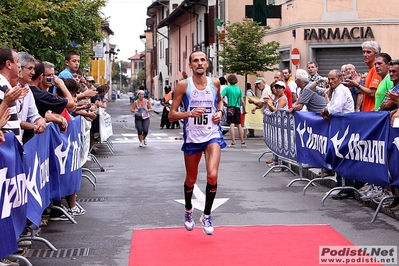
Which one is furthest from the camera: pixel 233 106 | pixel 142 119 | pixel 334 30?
pixel 334 30

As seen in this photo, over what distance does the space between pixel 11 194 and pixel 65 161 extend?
3478 millimetres

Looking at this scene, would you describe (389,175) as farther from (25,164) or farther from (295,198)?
(25,164)

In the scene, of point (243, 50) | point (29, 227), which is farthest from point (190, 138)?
point (243, 50)

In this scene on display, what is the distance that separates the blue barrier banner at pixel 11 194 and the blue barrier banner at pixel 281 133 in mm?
7925

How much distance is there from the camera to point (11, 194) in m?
7.02

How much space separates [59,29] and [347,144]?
11704 mm

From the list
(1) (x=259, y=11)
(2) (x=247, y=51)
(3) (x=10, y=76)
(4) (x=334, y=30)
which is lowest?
(3) (x=10, y=76)

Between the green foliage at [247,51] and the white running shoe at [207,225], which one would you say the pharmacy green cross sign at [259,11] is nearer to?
the green foliage at [247,51]

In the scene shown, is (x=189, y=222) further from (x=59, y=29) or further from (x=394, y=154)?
(x=59, y=29)

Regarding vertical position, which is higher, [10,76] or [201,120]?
[10,76]

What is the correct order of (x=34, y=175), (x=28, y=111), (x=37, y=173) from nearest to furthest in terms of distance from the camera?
(x=34, y=175)
(x=37, y=173)
(x=28, y=111)

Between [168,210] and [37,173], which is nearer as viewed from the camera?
[37,173]

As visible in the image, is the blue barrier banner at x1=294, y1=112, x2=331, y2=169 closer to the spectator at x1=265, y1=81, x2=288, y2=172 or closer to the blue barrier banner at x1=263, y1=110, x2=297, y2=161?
the blue barrier banner at x1=263, y1=110, x2=297, y2=161

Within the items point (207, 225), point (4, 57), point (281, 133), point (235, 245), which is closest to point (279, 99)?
point (281, 133)
